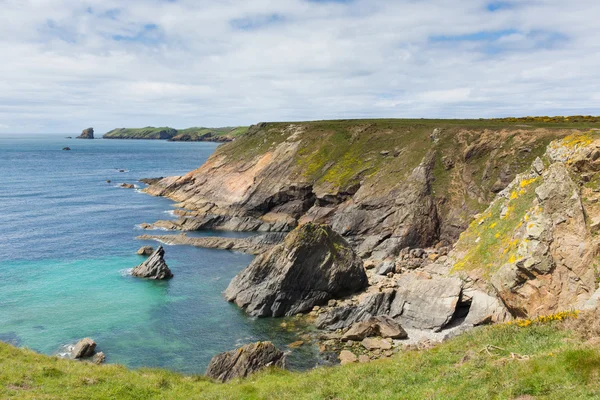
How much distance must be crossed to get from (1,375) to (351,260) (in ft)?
119

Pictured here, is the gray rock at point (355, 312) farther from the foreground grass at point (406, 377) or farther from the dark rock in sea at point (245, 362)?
the foreground grass at point (406, 377)

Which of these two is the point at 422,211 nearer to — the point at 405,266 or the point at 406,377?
the point at 405,266

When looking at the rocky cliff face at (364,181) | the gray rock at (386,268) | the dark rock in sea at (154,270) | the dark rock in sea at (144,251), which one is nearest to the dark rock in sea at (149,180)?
Result: the rocky cliff face at (364,181)

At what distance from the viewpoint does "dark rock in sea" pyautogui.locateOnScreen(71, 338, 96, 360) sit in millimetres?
37094

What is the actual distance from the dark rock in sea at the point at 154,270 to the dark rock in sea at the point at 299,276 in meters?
11.4

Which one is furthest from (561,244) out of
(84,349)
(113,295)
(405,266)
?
(113,295)

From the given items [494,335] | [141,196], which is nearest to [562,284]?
[494,335]

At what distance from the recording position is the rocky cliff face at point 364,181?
68.4m

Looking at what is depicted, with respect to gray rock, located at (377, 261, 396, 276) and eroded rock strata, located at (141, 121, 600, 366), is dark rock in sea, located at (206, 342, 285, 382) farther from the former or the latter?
gray rock, located at (377, 261, 396, 276)

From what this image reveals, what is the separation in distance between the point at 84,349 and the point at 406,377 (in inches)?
1196

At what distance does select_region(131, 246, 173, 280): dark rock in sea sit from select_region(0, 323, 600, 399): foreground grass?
29357mm

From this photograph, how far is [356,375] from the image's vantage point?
20.4m

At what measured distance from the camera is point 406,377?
730 inches

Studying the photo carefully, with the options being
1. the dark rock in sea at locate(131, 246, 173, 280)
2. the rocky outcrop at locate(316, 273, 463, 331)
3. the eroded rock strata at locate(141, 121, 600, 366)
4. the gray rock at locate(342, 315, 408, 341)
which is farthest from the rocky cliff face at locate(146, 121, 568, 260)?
the dark rock in sea at locate(131, 246, 173, 280)
